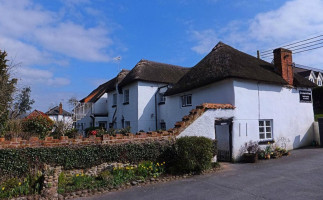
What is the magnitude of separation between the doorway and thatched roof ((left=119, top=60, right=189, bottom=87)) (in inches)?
332

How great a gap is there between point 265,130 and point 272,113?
45.1 inches

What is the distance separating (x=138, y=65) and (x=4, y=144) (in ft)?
47.2

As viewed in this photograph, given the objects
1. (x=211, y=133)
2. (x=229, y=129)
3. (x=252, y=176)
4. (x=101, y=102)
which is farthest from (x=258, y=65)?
(x=101, y=102)

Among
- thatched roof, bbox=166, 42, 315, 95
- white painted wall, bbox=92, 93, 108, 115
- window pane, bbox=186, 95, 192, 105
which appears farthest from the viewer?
white painted wall, bbox=92, 93, 108, 115

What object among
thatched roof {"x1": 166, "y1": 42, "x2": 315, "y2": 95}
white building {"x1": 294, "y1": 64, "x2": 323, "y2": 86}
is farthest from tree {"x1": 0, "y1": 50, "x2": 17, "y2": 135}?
white building {"x1": 294, "y1": 64, "x2": 323, "y2": 86}

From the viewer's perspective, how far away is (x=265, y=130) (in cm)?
1248

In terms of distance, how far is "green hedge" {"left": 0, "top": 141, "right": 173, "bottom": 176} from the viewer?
21.1 ft

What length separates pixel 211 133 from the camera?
10.4 metres

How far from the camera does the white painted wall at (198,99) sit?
463 inches

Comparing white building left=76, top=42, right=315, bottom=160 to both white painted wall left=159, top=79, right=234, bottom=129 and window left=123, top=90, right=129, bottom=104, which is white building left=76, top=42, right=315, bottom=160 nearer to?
white painted wall left=159, top=79, right=234, bottom=129

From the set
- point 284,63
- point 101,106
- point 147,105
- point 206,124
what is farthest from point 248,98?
point 101,106

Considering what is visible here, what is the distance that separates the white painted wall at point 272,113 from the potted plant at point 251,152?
31 cm

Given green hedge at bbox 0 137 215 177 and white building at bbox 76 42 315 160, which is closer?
green hedge at bbox 0 137 215 177

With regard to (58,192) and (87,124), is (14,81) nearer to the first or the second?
(58,192)
